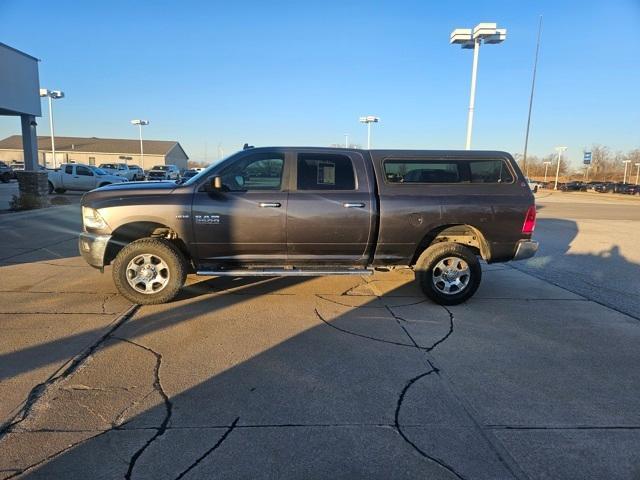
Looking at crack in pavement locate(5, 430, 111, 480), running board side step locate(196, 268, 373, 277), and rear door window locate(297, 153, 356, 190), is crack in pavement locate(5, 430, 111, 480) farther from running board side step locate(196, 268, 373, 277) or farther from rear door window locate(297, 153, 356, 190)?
rear door window locate(297, 153, 356, 190)

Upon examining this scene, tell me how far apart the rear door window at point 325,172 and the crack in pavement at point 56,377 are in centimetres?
277

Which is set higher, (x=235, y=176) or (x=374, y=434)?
(x=235, y=176)

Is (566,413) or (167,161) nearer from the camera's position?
(566,413)

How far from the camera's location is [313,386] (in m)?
3.58

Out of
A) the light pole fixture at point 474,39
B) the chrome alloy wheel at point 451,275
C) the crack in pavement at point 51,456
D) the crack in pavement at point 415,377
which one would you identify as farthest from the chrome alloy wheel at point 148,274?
the light pole fixture at point 474,39

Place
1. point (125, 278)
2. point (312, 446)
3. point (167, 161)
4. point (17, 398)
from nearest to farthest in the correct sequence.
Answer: point (312, 446) → point (17, 398) → point (125, 278) → point (167, 161)

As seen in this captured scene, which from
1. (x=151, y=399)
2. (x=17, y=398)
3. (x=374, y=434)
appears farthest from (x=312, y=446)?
(x=17, y=398)

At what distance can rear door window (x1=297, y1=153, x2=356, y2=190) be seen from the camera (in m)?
5.76

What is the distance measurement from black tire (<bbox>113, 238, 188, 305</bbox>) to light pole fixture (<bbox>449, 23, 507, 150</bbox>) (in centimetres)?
1487

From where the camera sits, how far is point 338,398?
3.41 m

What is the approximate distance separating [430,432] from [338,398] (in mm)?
738

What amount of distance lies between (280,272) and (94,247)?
234cm

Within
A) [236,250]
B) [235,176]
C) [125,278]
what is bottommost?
[125,278]

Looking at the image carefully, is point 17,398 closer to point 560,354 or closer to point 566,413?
point 566,413
